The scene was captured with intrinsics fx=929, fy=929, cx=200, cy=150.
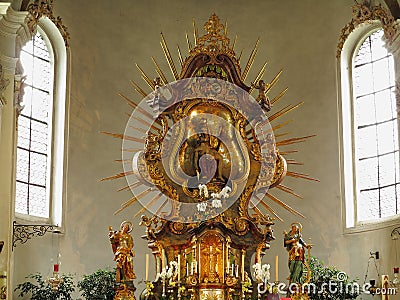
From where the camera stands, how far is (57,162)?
55.7 ft

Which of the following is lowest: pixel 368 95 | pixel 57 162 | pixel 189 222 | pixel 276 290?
pixel 276 290

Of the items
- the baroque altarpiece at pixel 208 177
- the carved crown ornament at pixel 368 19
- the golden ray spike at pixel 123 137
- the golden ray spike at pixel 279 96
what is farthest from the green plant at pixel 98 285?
the carved crown ornament at pixel 368 19

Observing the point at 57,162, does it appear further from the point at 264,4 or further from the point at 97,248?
the point at 264,4

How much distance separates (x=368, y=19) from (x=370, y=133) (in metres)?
2.15

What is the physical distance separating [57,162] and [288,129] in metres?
4.44

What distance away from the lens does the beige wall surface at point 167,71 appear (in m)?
16.9

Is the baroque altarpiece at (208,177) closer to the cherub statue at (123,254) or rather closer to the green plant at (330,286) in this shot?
the cherub statue at (123,254)

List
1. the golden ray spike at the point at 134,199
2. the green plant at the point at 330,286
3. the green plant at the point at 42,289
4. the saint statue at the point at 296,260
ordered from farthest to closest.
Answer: the golden ray spike at the point at 134,199 < the green plant at the point at 330,286 < the green plant at the point at 42,289 < the saint statue at the point at 296,260

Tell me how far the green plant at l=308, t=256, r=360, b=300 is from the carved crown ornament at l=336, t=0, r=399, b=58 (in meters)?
4.10

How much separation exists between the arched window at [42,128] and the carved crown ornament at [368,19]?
5.35m

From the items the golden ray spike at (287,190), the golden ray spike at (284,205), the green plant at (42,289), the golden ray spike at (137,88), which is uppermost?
the golden ray spike at (137,88)

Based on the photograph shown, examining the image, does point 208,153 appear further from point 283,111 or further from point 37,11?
point 37,11

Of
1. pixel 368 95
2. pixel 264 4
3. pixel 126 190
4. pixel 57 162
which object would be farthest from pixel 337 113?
pixel 57 162

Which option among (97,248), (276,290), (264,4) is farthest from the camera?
(264,4)
